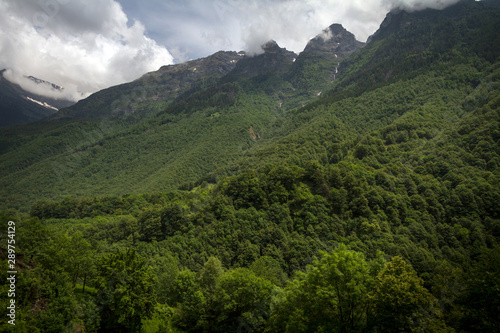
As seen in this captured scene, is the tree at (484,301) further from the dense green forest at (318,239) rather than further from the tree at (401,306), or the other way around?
the tree at (401,306)

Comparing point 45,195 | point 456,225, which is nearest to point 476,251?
point 456,225

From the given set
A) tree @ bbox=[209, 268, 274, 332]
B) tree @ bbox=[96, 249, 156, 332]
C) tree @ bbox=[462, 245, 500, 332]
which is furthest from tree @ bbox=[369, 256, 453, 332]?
tree @ bbox=[96, 249, 156, 332]

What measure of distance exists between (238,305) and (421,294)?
20.9 meters

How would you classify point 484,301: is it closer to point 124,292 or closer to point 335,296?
point 335,296

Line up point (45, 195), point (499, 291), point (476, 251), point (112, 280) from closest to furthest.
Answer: point (499, 291), point (112, 280), point (476, 251), point (45, 195)

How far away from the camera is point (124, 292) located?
2716 cm

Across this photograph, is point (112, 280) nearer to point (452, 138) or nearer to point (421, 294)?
point (421, 294)

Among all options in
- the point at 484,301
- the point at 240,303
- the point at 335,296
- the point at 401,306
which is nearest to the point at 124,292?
the point at 240,303

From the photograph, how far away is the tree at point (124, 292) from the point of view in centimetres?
2698

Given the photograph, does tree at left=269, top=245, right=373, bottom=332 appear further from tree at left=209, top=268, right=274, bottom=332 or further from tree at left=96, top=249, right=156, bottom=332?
tree at left=96, top=249, right=156, bottom=332

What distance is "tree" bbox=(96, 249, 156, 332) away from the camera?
27.0 m

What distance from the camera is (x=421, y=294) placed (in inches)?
779

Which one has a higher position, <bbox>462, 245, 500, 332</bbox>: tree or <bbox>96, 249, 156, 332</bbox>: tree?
<bbox>462, 245, 500, 332</bbox>: tree

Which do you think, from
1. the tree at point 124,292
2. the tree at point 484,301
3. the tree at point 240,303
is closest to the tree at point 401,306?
the tree at point 484,301
